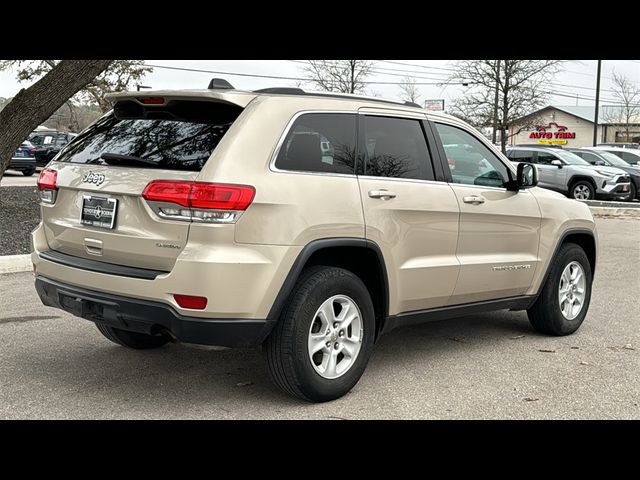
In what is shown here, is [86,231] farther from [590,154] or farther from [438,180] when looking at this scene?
[590,154]

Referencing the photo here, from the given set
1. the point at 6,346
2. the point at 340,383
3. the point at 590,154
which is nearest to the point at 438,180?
the point at 340,383

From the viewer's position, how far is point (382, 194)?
4.73 m

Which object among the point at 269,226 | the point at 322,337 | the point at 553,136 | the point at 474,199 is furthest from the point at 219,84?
the point at 553,136

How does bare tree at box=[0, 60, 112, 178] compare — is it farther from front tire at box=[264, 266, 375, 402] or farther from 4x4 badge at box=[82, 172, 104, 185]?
front tire at box=[264, 266, 375, 402]

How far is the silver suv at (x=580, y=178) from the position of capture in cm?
2100

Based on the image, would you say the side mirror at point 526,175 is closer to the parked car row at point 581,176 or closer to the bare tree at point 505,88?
the parked car row at point 581,176

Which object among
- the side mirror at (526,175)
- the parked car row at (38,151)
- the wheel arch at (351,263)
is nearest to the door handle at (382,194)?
the wheel arch at (351,263)

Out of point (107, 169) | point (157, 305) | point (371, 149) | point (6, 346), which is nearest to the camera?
point (157, 305)

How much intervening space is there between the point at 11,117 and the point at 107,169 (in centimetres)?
904

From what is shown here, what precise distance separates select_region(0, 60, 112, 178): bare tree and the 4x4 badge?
8467mm

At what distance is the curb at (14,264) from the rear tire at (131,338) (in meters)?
3.85

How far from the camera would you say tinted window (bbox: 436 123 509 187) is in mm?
5465

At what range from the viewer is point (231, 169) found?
4.02 m

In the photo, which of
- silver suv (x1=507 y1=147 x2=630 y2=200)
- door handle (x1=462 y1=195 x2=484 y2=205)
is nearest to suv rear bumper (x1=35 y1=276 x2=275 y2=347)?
door handle (x1=462 y1=195 x2=484 y2=205)
